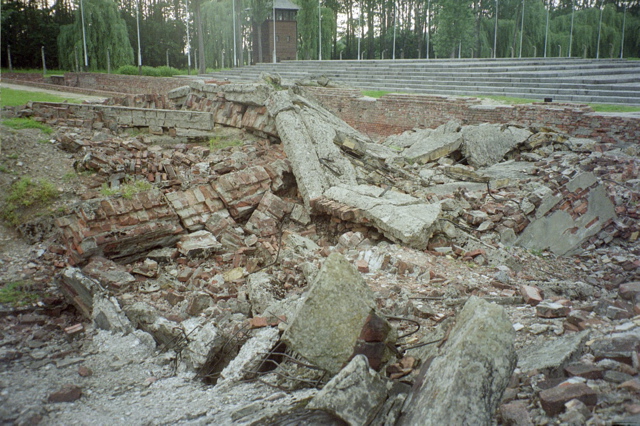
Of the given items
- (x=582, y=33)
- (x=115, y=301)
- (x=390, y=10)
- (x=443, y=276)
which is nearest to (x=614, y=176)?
(x=443, y=276)

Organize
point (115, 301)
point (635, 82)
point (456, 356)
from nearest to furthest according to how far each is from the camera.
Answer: point (456, 356), point (115, 301), point (635, 82)

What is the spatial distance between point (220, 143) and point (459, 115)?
6862 mm

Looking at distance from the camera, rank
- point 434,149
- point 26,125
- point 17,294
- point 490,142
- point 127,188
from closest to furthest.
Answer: point 17,294 → point 127,188 → point 26,125 → point 434,149 → point 490,142

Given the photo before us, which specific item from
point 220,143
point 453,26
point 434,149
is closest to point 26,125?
point 220,143

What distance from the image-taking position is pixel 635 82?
15.5 m

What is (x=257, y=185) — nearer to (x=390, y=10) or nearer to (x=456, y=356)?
(x=456, y=356)

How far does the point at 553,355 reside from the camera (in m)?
2.95

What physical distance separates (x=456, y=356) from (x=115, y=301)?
12.9 ft

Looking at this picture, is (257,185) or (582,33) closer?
(257,185)

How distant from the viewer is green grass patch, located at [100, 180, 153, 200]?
7160 millimetres

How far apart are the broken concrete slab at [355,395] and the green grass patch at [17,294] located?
4347 millimetres

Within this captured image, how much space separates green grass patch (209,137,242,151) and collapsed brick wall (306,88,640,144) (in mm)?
6310

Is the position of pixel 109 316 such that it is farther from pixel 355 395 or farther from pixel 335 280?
pixel 355 395

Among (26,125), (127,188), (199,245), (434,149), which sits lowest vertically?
(199,245)
